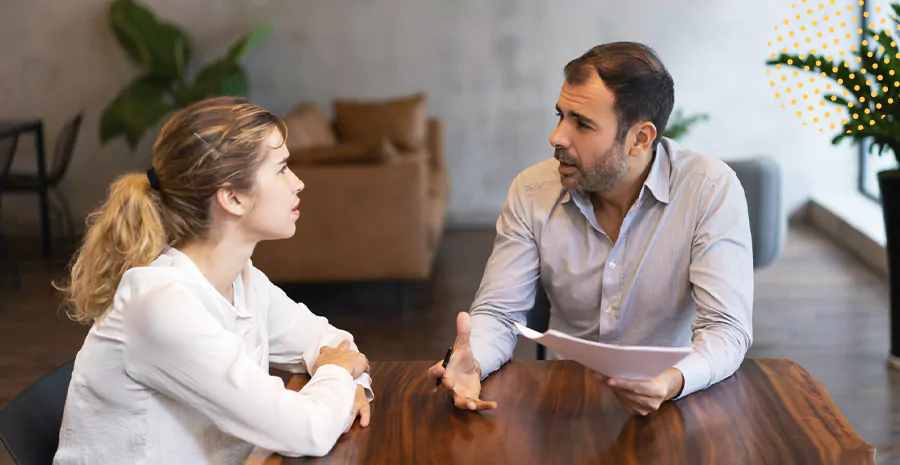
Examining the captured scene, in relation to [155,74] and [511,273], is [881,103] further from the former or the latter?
[155,74]

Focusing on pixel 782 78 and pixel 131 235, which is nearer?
pixel 131 235

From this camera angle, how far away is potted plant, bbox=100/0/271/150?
21.7ft

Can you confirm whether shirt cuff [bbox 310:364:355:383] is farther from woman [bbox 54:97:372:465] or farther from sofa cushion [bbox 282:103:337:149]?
sofa cushion [bbox 282:103:337:149]

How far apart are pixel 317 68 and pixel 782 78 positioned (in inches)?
121

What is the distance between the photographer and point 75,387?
176 centimetres

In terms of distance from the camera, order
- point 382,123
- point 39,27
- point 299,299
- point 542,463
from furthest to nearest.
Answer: point 39,27
point 382,123
point 299,299
point 542,463

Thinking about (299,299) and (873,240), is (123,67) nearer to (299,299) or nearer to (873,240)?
(299,299)

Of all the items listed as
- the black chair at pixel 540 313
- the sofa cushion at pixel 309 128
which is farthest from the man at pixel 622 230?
the sofa cushion at pixel 309 128

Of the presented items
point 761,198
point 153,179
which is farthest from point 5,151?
point 153,179

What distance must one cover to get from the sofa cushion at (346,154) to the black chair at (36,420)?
10.3ft

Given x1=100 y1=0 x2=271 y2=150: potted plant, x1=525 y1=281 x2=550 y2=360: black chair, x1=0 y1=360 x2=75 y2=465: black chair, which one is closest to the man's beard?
x1=525 y1=281 x2=550 y2=360: black chair

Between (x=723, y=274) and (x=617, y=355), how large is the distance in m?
0.66

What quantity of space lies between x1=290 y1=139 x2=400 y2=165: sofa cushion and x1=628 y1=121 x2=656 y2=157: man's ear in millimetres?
2765

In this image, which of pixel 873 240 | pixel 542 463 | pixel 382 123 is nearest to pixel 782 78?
pixel 873 240
